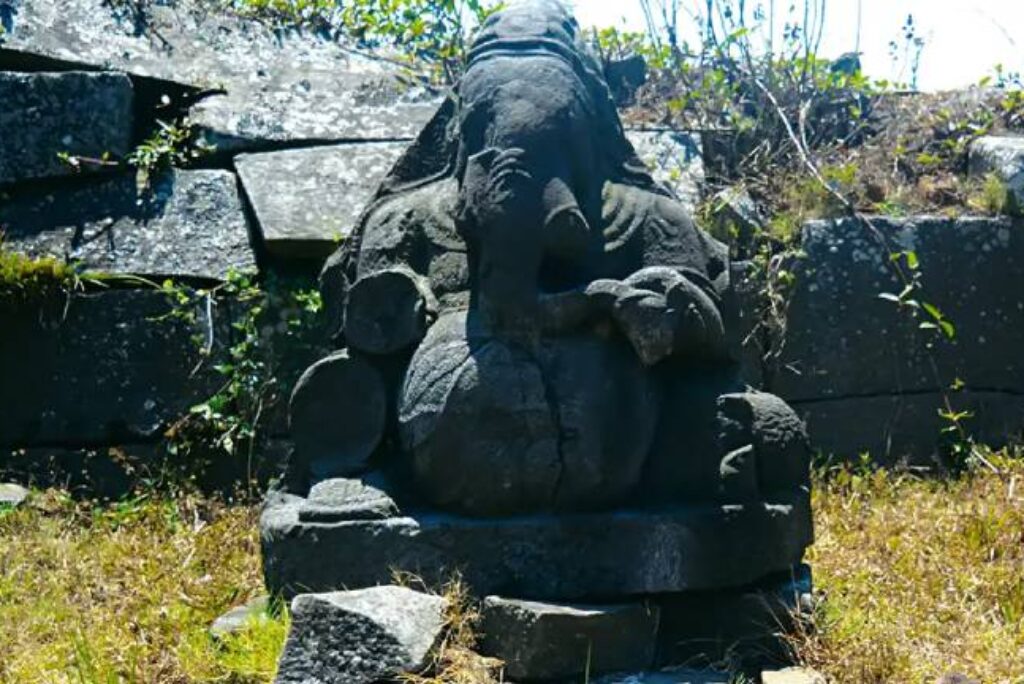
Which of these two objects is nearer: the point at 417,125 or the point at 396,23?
the point at 417,125

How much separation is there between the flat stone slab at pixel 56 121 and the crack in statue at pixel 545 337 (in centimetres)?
252

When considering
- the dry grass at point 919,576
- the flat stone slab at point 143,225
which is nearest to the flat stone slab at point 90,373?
the flat stone slab at point 143,225

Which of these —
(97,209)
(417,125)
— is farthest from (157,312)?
(417,125)

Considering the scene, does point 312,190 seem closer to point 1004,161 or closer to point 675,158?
point 675,158

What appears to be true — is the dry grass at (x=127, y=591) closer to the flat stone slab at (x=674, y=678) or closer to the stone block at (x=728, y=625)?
the flat stone slab at (x=674, y=678)

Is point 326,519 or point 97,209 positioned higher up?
point 97,209

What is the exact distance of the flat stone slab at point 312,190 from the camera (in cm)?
600

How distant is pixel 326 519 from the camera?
3857mm

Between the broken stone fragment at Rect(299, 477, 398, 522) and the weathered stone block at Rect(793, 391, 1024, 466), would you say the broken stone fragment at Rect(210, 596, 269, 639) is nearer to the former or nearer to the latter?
the broken stone fragment at Rect(299, 477, 398, 522)

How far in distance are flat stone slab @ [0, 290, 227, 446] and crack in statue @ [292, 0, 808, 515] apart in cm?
186

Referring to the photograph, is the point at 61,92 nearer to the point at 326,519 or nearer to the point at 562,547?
the point at 326,519

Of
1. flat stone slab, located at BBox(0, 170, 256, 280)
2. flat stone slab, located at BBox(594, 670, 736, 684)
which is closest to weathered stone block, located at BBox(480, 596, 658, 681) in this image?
flat stone slab, located at BBox(594, 670, 736, 684)

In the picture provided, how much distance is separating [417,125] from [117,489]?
2.12 metres

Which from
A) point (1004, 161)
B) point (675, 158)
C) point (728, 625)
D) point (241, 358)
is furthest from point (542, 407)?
point (1004, 161)
